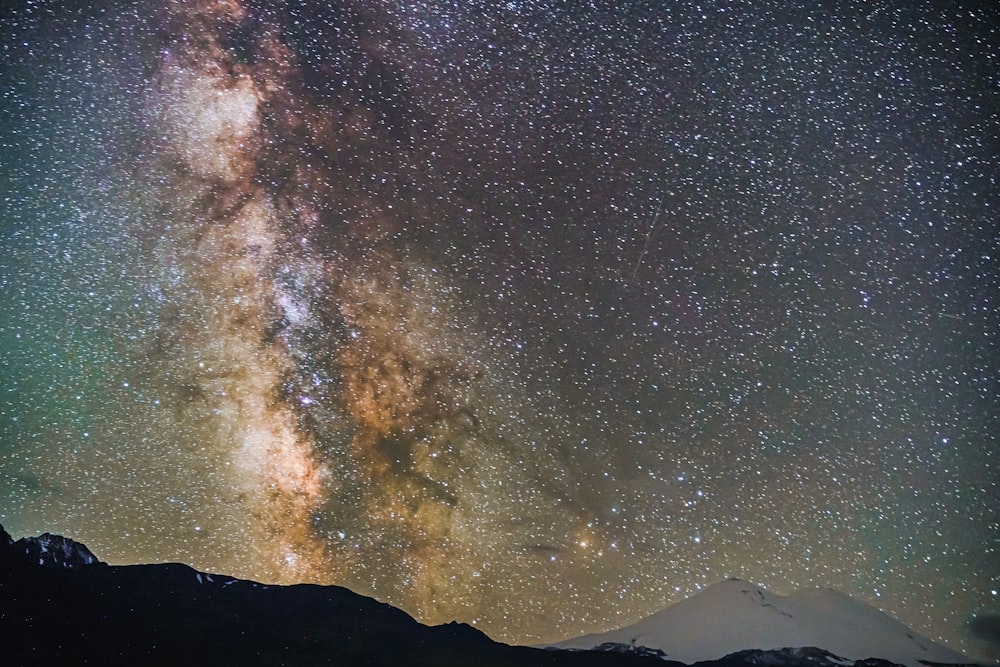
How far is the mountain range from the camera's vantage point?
43.4 metres

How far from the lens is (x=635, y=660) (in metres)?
78.9

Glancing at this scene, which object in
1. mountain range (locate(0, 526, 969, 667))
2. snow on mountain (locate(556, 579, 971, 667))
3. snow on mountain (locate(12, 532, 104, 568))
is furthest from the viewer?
snow on mountain (locate(556, 579, 971, 667))

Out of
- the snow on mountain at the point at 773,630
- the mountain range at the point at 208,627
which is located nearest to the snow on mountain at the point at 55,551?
the mountain range at the point at 208,627

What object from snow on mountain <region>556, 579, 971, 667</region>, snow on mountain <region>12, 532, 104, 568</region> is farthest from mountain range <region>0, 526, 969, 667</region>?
snow on mountain <region>556, 579, 971, 667</region>

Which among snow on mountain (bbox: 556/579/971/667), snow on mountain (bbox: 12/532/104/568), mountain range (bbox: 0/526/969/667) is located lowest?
snow on mountain (bbox: 556/579/971/667)

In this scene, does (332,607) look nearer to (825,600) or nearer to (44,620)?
(44,620)

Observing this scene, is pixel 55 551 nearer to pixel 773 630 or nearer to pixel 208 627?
pixel 208 627

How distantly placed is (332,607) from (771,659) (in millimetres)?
75376

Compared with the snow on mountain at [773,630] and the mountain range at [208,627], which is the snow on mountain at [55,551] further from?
the snow on mountain at [773,630]

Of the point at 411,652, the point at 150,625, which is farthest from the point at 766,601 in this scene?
the point at 150,625

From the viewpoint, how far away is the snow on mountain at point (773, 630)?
4712 inches

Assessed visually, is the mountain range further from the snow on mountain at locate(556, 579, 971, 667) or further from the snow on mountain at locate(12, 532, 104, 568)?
the snow on mountain at locate(556, 579, 971, 667)

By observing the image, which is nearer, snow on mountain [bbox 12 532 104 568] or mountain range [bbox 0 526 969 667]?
mountain range [bbox 0 526 969 667]

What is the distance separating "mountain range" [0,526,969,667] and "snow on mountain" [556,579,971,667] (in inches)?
844
